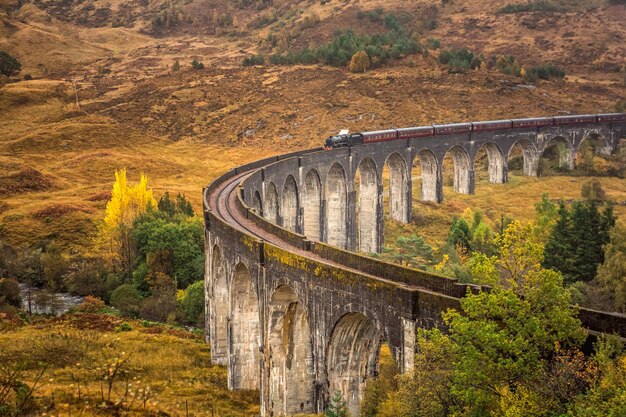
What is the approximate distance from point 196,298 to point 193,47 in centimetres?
11144

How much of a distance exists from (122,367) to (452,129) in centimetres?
5348

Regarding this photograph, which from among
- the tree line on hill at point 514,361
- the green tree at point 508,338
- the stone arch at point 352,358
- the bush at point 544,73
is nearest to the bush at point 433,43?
the bush at point 544,73

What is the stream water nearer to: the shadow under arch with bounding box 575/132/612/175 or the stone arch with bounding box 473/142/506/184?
the stone arch with bounding box 473/142/506/184

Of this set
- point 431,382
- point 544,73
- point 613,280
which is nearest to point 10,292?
point 431,382

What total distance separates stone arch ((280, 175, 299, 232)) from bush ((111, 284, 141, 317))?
14.4 metres

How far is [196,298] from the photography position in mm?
48250

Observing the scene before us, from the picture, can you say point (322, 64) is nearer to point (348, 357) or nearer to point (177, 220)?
point (177, 220)

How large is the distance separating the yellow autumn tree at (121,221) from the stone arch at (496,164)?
43.7 metres

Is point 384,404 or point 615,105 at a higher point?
point 615,105

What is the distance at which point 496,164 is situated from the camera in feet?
285

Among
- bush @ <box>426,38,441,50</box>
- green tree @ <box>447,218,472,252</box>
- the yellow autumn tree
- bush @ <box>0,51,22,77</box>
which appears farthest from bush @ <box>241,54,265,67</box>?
green tree @ <box>447,218,472,252</box>

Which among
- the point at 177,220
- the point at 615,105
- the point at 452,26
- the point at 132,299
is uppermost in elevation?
the point at 452,26

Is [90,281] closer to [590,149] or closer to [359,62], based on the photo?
[590,149]

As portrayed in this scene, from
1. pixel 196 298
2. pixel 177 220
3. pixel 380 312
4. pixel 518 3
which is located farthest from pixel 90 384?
pixel 518 3
